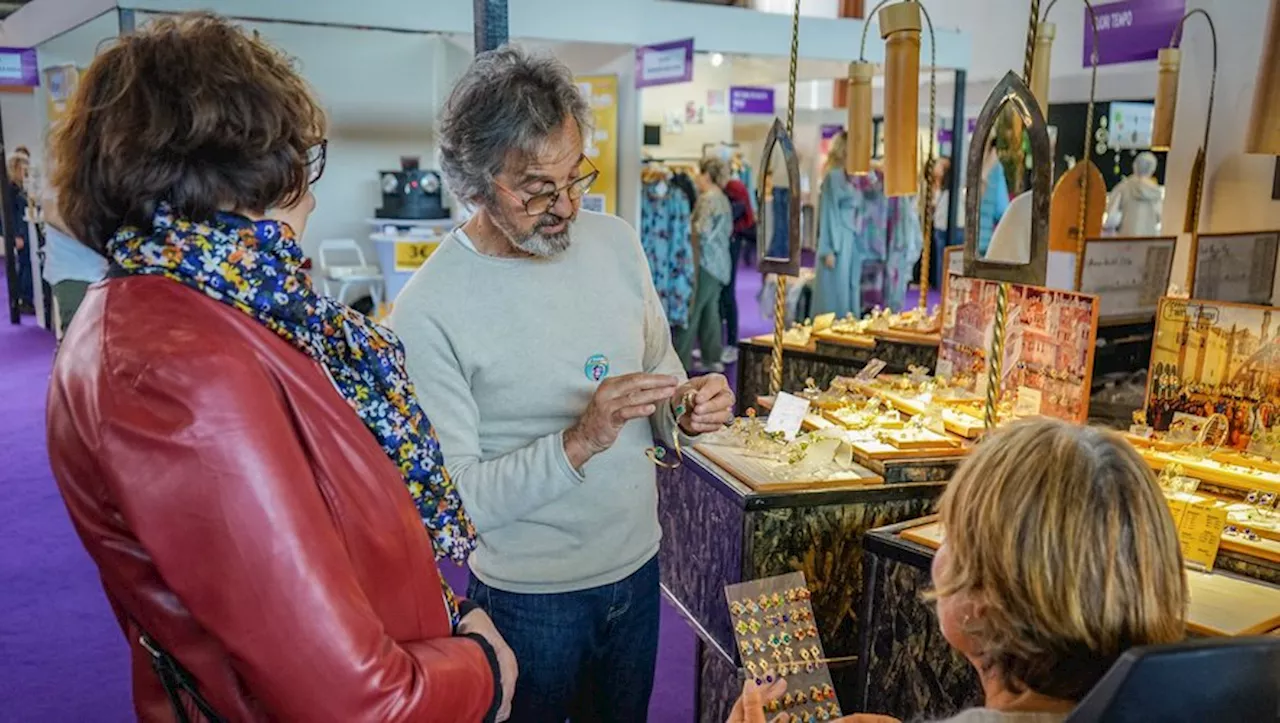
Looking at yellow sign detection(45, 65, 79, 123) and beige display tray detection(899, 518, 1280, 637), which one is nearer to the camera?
beige display tray detection(899, 518, 1280, 637)

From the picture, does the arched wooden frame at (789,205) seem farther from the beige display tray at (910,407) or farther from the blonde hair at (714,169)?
the blonde hair at (714,169)

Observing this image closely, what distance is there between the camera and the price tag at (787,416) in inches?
89.0

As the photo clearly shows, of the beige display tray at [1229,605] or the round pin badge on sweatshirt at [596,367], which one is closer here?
the beige display tray at [1229,605]

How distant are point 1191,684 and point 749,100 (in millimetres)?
12734

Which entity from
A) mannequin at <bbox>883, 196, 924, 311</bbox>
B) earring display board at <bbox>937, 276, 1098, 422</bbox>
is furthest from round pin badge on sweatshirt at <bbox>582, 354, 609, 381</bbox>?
mannequin at <bbox>883, 196, 924, 311</bbox>

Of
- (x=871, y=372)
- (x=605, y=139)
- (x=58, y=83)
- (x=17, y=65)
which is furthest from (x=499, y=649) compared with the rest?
(x=17, y=65)

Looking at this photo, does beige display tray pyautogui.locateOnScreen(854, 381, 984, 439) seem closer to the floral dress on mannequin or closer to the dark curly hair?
the dark curly hair

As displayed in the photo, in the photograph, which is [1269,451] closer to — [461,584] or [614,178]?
[461,584]

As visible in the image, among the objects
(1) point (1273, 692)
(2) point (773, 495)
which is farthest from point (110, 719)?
(1) point (1273, 692)

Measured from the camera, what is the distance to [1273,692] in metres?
0.93

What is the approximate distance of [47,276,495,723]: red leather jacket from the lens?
901 millimetres

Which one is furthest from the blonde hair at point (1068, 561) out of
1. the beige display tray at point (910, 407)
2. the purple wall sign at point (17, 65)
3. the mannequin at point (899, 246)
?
the purple wall sign at point (17, 65)

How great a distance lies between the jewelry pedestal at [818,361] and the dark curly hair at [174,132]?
2948 millimetres

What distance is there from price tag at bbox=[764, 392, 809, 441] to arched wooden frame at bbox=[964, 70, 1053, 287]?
1.85 ft
